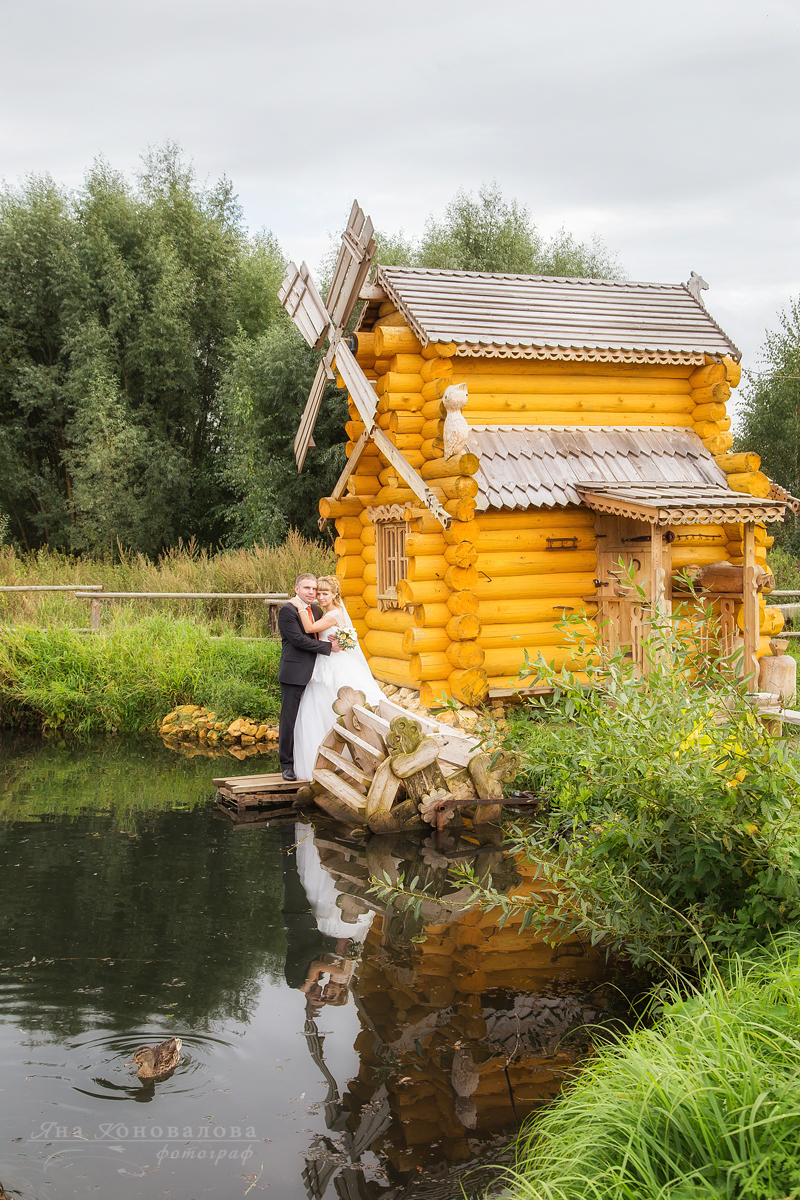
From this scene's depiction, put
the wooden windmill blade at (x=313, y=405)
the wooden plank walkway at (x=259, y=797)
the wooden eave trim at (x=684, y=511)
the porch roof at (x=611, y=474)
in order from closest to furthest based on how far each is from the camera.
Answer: the wooden plank walkway at (x=259, y=797) < the wooden eave trim at (x=684, y=511) < the porch roof at (x=611, y=474) < the wooden windmill blade at (x=313, y=405)

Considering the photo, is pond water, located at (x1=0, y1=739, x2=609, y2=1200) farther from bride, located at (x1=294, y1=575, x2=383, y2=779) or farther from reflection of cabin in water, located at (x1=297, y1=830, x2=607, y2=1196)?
bride, located at (x1=294, y1=575, x2=383, y2=779)

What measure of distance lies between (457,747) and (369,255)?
6290mm

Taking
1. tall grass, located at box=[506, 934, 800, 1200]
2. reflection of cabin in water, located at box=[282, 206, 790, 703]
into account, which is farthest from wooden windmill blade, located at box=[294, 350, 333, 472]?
tall grass, located at box=[506, 934, 800, 1200]

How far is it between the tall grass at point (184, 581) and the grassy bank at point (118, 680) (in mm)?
1480

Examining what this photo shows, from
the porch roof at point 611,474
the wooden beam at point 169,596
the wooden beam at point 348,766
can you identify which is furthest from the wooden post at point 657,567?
the wooden beam at point 169,596

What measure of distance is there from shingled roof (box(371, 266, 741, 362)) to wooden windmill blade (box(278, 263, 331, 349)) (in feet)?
2.34

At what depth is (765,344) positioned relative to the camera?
23359 mm

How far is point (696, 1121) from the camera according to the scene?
113 inches

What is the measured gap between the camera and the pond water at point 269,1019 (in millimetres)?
3803

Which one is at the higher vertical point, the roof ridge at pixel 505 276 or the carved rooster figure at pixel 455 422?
the roof ridge at pixel 505 276

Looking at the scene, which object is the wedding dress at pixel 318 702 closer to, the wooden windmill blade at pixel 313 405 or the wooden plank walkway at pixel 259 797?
the wooden plank walkway at pixel 259 797

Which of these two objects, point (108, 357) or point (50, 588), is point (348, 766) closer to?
point (50, 588)

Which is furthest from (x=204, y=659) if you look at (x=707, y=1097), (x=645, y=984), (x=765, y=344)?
(x=765, y=344)

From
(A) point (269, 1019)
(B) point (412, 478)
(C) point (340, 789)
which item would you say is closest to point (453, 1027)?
(A) point (269, 1019)
